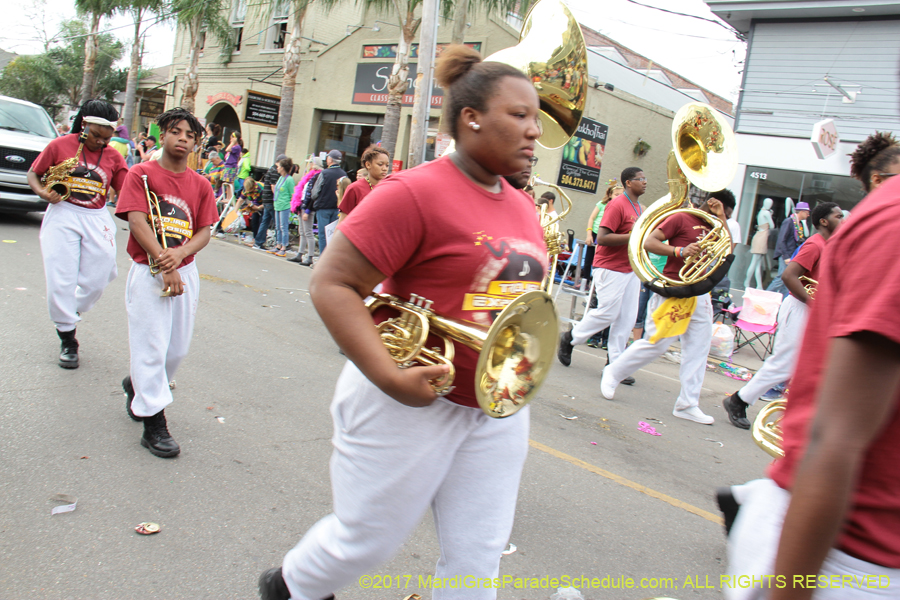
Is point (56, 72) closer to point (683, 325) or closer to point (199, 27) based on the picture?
point (199, 27)

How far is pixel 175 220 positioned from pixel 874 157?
4.27 meters

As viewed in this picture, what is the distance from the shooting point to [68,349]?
5.05m

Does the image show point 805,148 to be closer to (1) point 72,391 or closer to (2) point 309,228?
(2) point 309,228

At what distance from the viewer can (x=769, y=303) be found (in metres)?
8.96

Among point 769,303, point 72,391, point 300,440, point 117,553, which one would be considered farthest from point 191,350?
point 769,303

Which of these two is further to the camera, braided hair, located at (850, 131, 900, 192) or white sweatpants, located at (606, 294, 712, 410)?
white sweatpants, located at (606, 294, 712, 410)

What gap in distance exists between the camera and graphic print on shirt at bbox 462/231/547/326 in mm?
1945

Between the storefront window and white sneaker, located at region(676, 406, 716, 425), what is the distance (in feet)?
26.7

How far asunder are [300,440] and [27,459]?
143 centimetres

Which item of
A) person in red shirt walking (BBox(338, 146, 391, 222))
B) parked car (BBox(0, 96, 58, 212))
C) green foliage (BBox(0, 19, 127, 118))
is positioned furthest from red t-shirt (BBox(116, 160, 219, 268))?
green foliage (BBox(0, 19, 127, 118))

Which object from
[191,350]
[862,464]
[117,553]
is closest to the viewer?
[862,464]

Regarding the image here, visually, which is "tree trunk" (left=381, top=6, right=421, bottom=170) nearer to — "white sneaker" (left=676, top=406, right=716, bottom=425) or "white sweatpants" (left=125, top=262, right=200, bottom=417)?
"white sneaker" (left=676, top=406, right=716, bottom=425)

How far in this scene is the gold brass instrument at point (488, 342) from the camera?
6.04 ft

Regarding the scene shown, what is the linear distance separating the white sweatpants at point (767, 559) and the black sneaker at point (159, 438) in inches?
121
